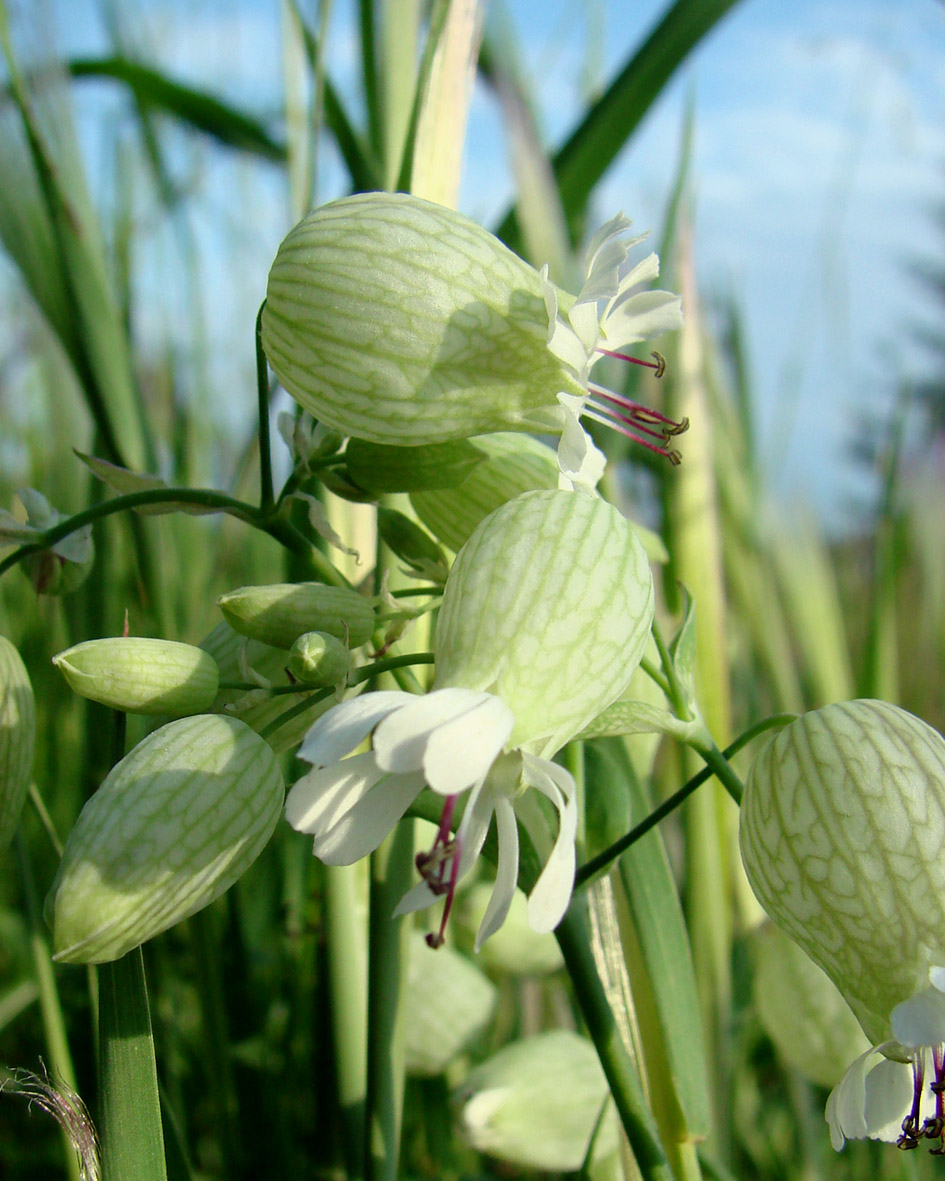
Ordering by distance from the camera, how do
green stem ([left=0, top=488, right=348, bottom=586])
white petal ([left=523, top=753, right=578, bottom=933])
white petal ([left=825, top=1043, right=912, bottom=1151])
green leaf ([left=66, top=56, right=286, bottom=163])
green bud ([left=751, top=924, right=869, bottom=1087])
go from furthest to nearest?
green leaf ([left=66, top=56, right=286, bottom=163]), green bud ([left=751, top=924, right=869, bottom=1087]), green stem ([left=0, top=488, right=348, bottom=586]), white petal ([left=825, top=1043, right=912, bottom=1151]), white petal ([left=523, top=753, right=578, bottom=933])

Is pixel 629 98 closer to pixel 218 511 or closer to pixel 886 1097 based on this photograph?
pixel 218 511

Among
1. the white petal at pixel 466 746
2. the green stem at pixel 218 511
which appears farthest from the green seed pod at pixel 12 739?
the white petal at pixel 466 746

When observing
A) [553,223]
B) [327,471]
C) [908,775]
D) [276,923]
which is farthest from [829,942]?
[276,923]

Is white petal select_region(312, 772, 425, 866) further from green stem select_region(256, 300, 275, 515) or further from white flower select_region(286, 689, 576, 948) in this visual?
green stem select_region(256, 300, 275, 515)

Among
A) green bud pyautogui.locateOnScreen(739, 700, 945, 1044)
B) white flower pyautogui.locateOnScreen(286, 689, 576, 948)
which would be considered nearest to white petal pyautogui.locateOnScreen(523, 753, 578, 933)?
white flower pyautogui.locateOnScreen(286, 689, 576, 948)

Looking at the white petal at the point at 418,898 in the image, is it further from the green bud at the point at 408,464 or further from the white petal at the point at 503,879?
the green bud at the point at 408,464

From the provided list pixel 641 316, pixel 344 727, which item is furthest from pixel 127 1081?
pixel 641 316
